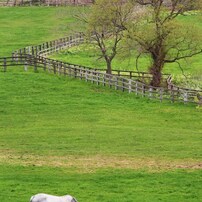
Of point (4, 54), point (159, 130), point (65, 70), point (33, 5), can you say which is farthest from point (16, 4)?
point (159, 130)

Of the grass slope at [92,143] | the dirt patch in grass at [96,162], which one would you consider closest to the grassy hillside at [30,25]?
the grass slope at [92,143]

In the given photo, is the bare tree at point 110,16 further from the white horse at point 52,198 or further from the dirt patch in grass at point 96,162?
the white horse at point 52,198

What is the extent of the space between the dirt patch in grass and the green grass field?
0.04 m

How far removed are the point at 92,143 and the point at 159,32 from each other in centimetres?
1809

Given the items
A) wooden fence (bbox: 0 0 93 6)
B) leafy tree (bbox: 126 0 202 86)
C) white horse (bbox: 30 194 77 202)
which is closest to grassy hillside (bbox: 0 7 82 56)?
wooden fence (bbox: 0 0 93 6)

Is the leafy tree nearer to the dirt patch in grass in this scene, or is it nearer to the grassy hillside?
the grassy hillside

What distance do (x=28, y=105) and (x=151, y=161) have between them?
15.8 m

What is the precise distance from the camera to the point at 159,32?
45875 mm

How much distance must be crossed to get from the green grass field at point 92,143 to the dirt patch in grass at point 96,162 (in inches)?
1.5

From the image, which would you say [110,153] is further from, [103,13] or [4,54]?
Result: [4,54]

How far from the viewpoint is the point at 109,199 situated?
69.1ft

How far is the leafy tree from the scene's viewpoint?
151 ft

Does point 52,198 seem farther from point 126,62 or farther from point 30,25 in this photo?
point 30,25

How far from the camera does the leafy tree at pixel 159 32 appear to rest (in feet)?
151
